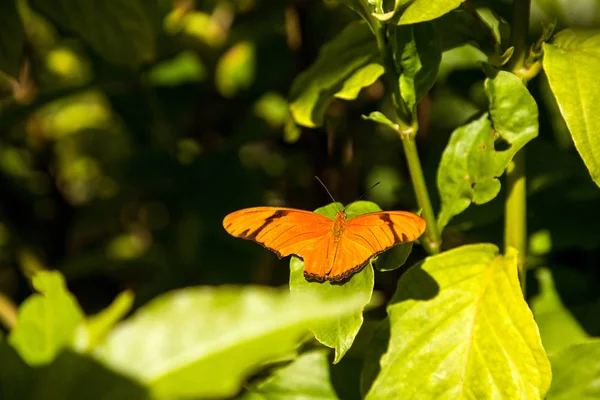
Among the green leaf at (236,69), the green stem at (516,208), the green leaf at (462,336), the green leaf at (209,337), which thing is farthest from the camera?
the green leaf at (236,69)

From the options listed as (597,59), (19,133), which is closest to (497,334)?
(597,59)

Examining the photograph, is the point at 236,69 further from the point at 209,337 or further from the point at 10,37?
the point at 209,337

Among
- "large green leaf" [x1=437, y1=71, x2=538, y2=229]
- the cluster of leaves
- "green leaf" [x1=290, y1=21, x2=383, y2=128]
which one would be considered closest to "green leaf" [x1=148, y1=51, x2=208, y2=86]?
the cluster of leaves

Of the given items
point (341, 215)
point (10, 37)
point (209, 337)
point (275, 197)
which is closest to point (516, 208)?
point (341, 215)

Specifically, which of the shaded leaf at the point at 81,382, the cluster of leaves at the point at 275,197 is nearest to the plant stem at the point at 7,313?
the cluster of leaves at the point at 275,197

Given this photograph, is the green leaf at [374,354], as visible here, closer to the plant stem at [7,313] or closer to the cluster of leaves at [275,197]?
the cluster of leaves at [275,197]

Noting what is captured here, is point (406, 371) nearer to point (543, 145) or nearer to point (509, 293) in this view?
point (509, 293)
